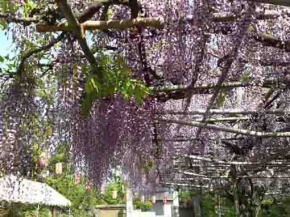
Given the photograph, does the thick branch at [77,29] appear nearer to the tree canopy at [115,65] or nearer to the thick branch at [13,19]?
the tree canopy at [115,65]

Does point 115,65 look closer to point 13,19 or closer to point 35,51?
point 35,51

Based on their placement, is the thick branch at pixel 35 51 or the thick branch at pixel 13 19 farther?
Answer: the thick branch at pixel 35 51

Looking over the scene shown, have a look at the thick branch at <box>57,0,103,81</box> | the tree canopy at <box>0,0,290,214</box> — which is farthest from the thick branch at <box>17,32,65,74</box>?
the thick branch at <box>57,0,103,81</box>

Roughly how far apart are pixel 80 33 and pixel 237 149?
5344mm

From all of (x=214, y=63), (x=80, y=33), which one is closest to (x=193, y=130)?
(x=214, y=63)

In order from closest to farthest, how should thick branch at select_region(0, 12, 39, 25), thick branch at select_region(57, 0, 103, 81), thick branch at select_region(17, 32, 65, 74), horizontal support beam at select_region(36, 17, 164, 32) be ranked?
thick branch at select_region(57, 0, 103, 81), horizontal support beam at select_region(36, 17, 164, 32), thick branch at select_region(0, 12, 39, 25), thick branch at select_region(17, 32, 65, 74)

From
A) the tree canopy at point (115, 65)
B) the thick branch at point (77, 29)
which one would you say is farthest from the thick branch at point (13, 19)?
the thick branch at point (77, 29)

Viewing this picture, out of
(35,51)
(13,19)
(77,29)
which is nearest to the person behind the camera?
(77,29)

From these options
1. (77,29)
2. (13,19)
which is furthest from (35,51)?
(77,29)

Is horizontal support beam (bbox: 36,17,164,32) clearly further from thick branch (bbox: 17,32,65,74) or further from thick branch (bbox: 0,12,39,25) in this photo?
thick branch (bbox: 17,32,65,74)

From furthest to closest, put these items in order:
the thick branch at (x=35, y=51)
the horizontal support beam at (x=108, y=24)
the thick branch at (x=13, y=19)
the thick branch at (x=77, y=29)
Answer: the thick branch at (x=35, y=51) < the thick branch at (x=13, y=19) < the horizontal support beam at (x=108, y=24) < the thick branch at (x=77, y=29)

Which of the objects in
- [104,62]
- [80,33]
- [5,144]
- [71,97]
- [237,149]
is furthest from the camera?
[237,149]

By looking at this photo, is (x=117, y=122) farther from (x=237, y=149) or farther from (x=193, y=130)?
(x=237, y=149)

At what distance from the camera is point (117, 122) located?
3408 mm
